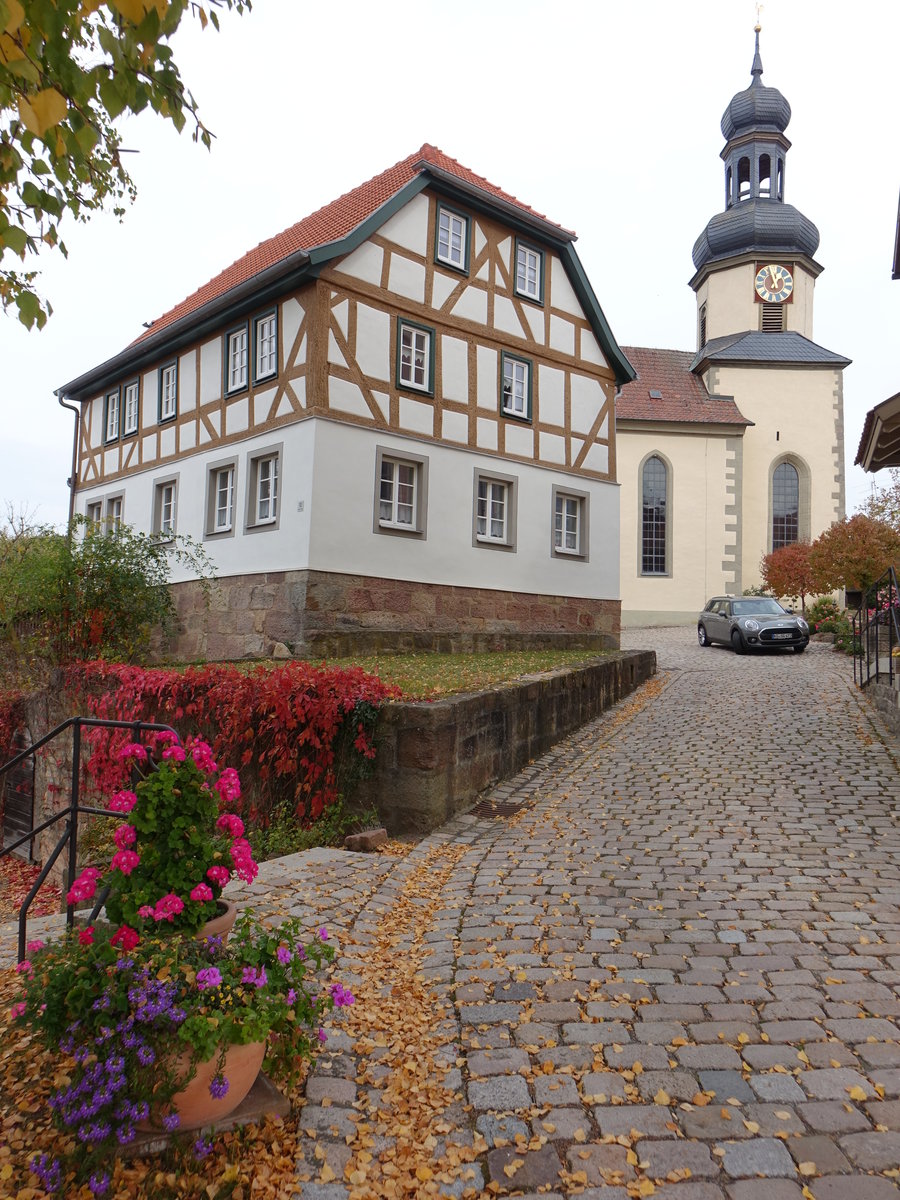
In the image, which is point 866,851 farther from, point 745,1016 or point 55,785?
point 55,785

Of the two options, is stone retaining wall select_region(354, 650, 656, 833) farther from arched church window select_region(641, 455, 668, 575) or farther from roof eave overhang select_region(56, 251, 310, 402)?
arched church window select_region(641, 455, 668, 575)

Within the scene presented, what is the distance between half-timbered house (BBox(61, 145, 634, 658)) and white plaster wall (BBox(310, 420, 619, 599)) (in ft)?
0.13

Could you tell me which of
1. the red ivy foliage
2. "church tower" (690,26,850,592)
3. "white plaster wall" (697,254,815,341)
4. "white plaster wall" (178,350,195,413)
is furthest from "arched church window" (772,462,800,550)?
the red ivy foliage

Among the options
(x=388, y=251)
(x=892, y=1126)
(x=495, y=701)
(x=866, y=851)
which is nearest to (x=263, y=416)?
(x=388, y=251)

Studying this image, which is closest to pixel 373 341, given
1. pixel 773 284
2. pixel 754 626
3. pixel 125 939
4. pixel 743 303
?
pixel 754 626

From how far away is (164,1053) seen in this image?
2.81 meters

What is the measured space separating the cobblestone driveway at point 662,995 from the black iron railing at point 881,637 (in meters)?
4.47

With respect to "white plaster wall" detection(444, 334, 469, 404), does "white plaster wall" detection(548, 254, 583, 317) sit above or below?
above

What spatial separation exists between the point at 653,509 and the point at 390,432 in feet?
71.4

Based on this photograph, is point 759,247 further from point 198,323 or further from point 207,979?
point 207,979

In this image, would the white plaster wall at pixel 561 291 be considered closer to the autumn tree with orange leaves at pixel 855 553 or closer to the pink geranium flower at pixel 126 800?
the autumn tree with orange leaves at pixel 855 553

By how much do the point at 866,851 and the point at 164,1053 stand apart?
5287 millimetres

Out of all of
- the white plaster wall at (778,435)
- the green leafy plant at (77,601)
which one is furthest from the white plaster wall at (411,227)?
the white plaster wall at (778,435)

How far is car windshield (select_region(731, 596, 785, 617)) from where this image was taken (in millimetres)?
22516
